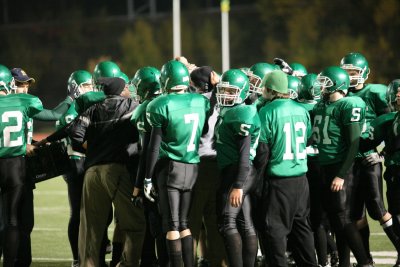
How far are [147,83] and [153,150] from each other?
0.82m

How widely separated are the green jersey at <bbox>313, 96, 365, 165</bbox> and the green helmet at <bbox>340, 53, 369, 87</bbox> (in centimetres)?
83

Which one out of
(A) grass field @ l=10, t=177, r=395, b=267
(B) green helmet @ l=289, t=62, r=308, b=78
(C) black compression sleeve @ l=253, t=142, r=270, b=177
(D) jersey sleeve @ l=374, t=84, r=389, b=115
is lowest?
(A) grass field @ l=10, t=177, r=395, b=267

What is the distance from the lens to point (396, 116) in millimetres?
6918

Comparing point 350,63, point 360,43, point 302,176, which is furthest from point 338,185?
point 360,43

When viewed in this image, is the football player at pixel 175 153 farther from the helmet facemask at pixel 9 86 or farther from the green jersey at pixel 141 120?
the helmet facemask at pixel 9 86

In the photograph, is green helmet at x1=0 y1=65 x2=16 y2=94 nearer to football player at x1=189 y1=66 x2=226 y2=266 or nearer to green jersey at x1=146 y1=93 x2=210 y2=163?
green jersey at x1=146 y1=93 x2=210 y2=163

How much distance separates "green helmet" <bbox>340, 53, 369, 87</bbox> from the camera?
7.41m

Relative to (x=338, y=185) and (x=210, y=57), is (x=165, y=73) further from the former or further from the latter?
(x=210, y=57)

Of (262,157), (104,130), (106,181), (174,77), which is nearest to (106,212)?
(106,181)

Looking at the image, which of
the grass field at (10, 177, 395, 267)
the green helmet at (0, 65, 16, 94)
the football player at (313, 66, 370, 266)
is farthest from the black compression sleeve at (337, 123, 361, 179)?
the green helmet at (0, 65, 16, 94)

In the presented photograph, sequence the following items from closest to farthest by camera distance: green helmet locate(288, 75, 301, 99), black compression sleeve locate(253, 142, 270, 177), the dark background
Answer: black compression sleeve locate(253, 142, 270, 177), green helmet locate(288, 75, 301, 99), the dark background

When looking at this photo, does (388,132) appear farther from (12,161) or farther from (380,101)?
(12,161)

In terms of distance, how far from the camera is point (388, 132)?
22.9ft

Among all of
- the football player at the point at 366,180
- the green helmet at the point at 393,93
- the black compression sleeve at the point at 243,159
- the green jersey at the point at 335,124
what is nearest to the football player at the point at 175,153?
the black compression sleeve at the point at 243,159
